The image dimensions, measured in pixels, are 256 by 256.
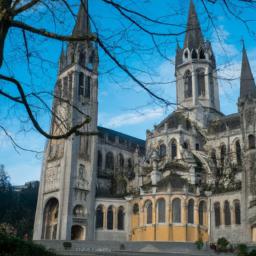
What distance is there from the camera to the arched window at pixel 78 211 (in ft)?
160

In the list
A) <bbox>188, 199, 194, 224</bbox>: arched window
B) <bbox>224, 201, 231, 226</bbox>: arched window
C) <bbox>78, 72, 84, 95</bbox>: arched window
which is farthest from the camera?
<bbox>78, 72, 84, 95</bbox>: arched window

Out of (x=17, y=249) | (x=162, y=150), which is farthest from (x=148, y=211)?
(x=17, y=249)

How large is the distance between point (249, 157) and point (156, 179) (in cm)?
1104

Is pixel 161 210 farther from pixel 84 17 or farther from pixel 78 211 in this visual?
pixel 84 17

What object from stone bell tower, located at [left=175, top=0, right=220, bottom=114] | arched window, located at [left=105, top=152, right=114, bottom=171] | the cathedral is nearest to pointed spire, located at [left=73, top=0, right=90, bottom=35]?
the cathedral

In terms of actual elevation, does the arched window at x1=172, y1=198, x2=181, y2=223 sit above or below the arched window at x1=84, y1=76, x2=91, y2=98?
below

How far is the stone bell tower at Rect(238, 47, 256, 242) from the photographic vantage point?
41781mm

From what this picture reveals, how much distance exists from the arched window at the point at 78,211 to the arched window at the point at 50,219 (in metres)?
2.71

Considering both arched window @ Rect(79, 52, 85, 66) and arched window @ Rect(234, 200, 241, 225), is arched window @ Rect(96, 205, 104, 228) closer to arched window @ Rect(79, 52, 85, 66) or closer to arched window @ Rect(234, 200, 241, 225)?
arched window @ Rect(234, 200, 241, 225)

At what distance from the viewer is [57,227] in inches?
1875

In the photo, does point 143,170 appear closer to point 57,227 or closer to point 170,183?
point 170,183

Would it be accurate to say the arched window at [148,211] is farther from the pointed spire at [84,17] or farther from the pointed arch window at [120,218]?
the pointed spire at [84,17]

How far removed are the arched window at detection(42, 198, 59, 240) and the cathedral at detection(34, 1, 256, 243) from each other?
12 centimetres

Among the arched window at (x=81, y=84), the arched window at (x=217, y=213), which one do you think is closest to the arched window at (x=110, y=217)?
the arched window at (x=217, y=213)
